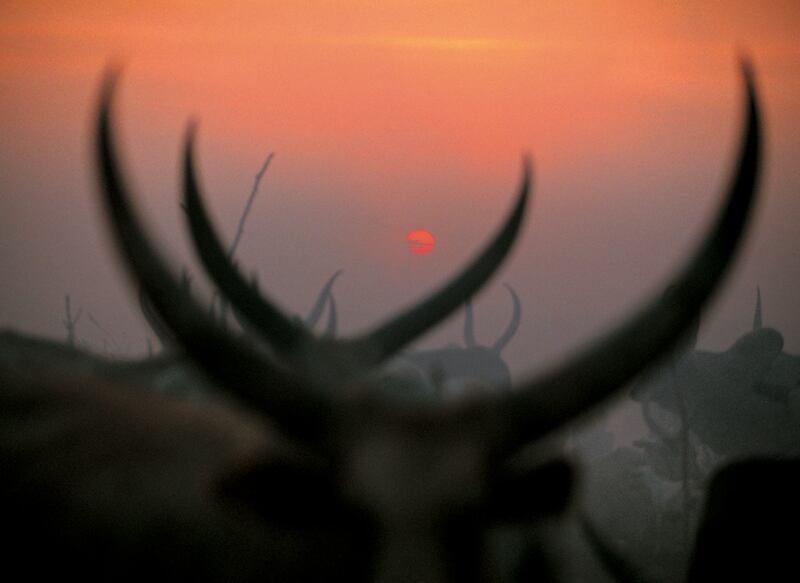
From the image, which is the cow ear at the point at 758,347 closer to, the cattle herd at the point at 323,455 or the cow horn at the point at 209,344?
the cattle herd at the point at 323,455

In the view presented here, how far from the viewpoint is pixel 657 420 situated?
222 inches

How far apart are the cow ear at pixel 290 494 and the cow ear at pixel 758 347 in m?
4.60

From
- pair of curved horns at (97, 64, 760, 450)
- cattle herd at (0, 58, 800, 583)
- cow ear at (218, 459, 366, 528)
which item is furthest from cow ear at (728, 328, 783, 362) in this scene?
cow ear at (218, 459, 366, 528)

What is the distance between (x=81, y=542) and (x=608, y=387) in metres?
1.06

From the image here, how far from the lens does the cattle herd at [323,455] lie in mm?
1425

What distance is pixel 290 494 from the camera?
4.89ft

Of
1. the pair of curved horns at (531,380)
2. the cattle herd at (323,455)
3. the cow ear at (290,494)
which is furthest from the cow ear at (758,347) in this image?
the cow ear at (290,494)

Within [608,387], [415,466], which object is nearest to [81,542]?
[415,466]

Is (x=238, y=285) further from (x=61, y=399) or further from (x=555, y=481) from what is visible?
(x=555, y=481)

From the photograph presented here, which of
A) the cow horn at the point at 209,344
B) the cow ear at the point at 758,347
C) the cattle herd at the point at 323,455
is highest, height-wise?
the cow horn at the point at 209,344

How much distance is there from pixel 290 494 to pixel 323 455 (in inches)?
3.3

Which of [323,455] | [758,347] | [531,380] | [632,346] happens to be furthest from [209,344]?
[758,347]

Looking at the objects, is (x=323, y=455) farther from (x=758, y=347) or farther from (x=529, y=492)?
(x=758, y=347)

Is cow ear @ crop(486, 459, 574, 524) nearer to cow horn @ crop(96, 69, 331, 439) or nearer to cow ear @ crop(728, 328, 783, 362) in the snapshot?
cow horn @ crop(96, 69, 331, 439)
